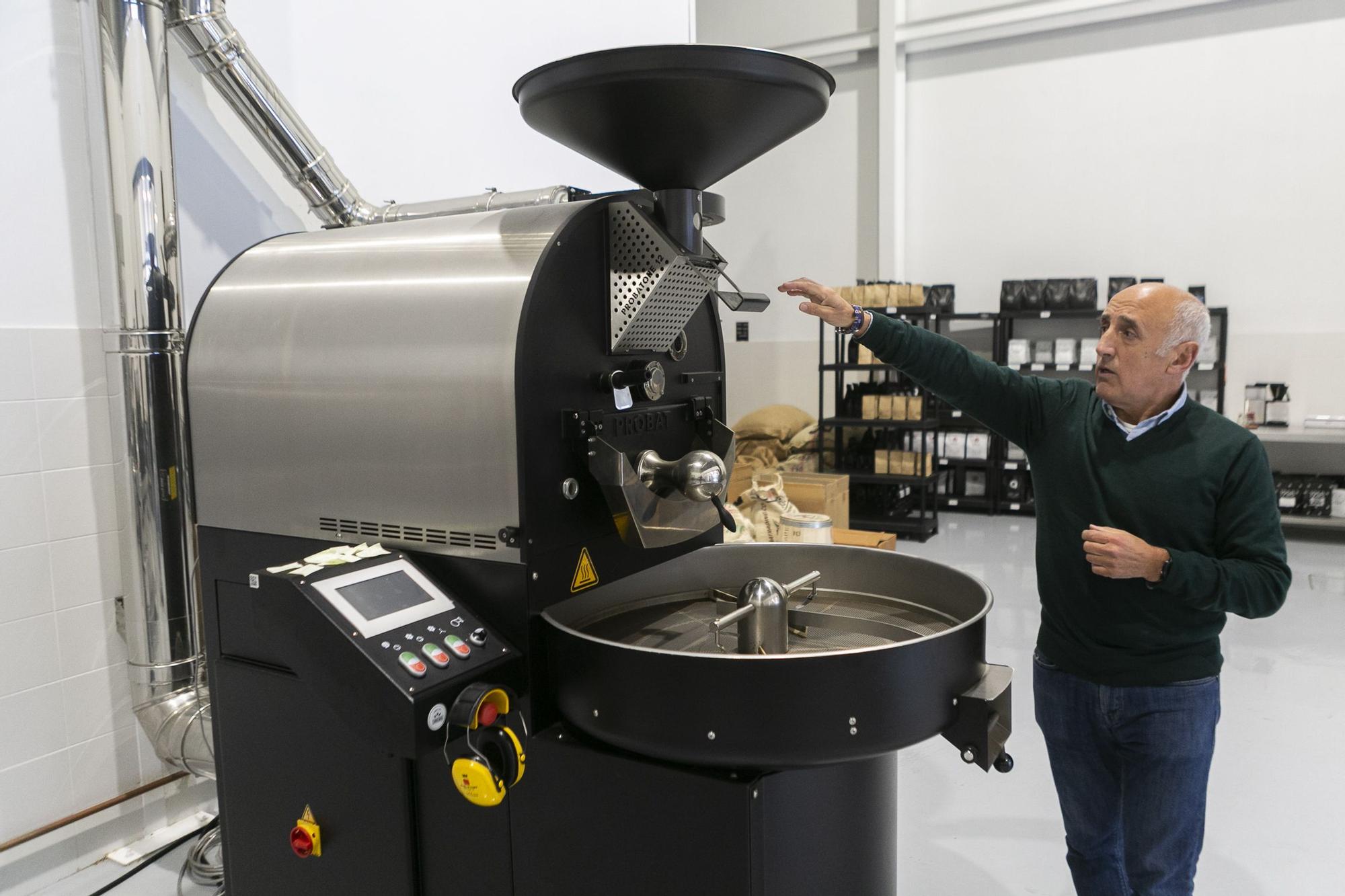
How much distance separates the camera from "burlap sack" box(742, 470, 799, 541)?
406cm

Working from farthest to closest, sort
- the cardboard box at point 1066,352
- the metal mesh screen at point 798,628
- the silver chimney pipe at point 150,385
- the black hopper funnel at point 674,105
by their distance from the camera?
the cardboard box at point 1066,352, the silver chimney pipe at point 150,385, the metal mesh screen at point 798,628, the black hopper funnel at point 674,105

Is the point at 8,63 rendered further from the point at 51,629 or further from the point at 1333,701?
the point at 1333,701

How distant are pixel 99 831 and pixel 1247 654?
4227mm

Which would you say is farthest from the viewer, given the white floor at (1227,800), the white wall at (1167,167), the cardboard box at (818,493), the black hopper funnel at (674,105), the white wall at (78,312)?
the white wall at (1167,167)

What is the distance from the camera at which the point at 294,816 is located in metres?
1.58

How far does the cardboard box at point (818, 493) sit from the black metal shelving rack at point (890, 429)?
1.00 m

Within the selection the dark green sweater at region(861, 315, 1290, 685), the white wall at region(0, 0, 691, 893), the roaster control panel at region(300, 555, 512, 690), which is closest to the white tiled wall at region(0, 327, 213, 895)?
the white wall at region(0, 0, 691, 893)

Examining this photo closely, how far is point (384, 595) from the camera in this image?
1275mm

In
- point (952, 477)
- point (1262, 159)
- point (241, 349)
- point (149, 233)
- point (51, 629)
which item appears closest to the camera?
point (241, 349)

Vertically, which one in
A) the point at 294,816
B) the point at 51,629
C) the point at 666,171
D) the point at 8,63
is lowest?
the point at 294,816

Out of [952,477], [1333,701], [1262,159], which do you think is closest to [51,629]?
[1333,701]

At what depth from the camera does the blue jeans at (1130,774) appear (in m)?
1.69

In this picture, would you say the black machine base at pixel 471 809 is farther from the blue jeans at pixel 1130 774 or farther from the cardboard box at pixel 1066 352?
the cardboard box at pixel 1066 352

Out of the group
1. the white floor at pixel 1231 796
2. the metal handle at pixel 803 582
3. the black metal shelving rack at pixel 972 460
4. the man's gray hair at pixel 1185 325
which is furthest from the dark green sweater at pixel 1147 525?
the black metal shelving rack at pixel 972 460
